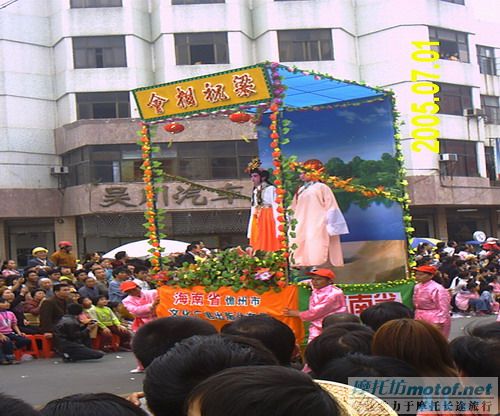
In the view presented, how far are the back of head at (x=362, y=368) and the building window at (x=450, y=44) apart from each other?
2605 cm

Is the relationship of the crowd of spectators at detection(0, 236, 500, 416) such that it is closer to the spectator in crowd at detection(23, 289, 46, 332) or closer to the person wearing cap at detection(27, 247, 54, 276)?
the spectator in crowd at detection(23, 289, 46, 332)

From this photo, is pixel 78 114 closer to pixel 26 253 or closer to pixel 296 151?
pixel 26 253

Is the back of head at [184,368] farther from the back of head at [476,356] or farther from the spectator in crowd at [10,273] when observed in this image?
the spectator in crowd at [10,273]

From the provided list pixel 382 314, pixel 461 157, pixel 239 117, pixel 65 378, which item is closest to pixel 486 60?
pixel 461 157

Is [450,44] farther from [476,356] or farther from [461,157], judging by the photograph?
[476,356]

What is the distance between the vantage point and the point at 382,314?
15.3 ft

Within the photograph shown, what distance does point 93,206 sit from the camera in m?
24.6

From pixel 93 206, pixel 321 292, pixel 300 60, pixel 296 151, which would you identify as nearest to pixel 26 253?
pixel 93 206

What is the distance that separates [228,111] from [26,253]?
723 inches

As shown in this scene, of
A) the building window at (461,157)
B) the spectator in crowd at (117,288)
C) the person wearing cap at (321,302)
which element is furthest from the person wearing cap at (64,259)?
the building window at (461,157)

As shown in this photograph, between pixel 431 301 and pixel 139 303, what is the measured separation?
4089 mm

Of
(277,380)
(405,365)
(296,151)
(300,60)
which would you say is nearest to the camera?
(277,380)

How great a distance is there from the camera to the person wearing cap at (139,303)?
9.79 m

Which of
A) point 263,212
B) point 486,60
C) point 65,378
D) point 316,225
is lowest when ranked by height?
point 65,378
